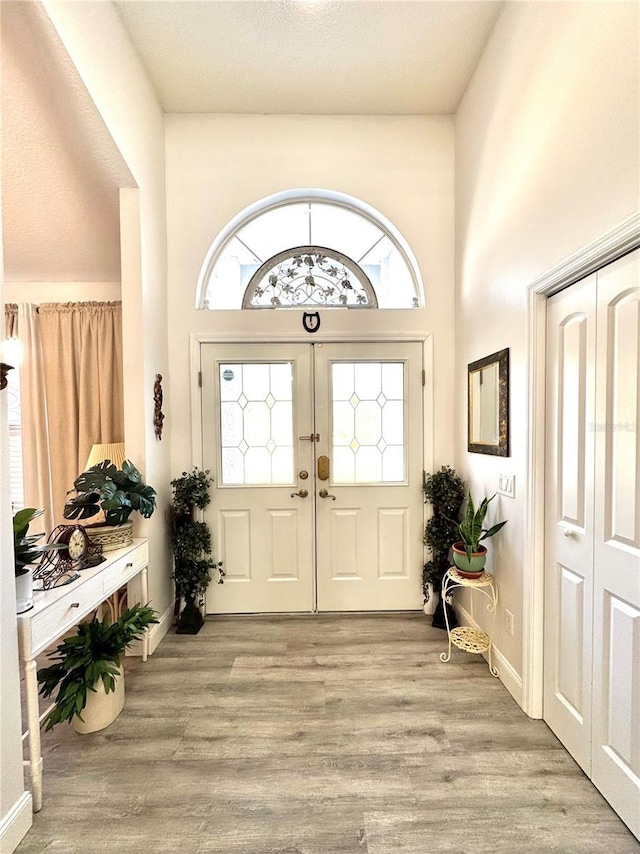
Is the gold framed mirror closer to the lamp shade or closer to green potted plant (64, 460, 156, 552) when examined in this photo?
green potted plant (64, 460, 156, 552)

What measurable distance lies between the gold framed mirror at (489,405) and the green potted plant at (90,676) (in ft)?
7.10

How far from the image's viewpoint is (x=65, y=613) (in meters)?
1.71

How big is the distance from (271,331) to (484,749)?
269cm

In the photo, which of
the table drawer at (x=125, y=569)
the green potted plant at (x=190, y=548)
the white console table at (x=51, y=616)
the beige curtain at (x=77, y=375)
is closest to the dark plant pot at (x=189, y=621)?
the green potted plant at (x=190, y=548)

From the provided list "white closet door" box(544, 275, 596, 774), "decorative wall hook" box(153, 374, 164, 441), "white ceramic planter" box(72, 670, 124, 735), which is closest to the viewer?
"white closet door" box(544, 275, 596, 774)

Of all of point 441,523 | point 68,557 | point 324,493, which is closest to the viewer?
point 68,557

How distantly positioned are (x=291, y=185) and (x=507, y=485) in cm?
255

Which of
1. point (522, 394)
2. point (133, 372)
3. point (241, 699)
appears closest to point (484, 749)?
point (241, 699)

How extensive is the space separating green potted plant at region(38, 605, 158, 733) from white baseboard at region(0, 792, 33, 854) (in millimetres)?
271

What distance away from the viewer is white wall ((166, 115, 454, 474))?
9.54ft

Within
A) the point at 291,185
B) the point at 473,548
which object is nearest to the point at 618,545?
the point at 473,548

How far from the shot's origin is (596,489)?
1.57 meters

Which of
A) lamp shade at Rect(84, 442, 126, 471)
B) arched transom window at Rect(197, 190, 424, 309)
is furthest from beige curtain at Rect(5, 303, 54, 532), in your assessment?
arched transom window at Rect(197, 190, 424, 309)

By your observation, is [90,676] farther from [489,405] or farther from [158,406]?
[489,405]
